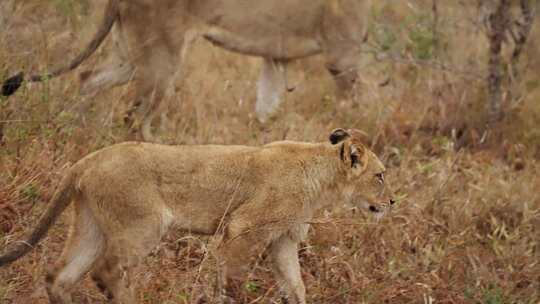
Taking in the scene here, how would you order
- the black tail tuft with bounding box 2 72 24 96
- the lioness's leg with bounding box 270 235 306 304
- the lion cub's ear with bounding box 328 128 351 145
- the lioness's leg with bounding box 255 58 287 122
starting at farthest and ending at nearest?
1. the lioness's leg with bounding box 255 58 287 122
2. the black tail tuft with bounding box 2 72 24 96
3. the lion cub's ear with bounding box 328 128 351 145
4. the lioness's leg with bounding box 270 235 306 304

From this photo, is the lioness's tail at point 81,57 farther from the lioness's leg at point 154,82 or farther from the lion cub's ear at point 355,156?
the lion cub's ear at point 355,156

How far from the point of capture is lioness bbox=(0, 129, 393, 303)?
4211mm

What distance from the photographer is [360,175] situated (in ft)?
15.8

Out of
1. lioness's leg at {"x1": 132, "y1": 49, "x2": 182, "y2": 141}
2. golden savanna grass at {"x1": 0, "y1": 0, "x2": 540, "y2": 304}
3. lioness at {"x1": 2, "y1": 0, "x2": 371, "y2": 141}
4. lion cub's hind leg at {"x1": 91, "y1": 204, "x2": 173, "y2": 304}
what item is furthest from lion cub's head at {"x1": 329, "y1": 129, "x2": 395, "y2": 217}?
lioness's leg at {"x1": 132, "y1": 49, "x2": 182, "y2": 141}

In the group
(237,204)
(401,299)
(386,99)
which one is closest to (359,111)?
(386,99)

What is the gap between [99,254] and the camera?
14.3 ft

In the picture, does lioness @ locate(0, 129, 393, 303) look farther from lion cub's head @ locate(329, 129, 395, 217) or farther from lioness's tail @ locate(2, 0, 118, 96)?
lioness's tail @ locate(2, 0, 118, 96)

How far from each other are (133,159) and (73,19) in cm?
292

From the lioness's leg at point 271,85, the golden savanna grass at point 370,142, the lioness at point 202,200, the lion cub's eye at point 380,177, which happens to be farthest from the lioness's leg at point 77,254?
the lioness's leg at point 271,85

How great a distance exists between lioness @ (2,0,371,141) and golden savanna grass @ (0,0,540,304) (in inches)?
6.8

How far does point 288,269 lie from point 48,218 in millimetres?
1132

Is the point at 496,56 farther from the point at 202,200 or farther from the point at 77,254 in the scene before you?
the point at 77,254

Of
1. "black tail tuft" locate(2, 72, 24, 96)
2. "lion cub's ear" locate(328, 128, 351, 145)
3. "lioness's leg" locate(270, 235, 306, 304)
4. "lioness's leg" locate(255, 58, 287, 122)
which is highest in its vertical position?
"black tail tuft" locate(2, 72, 24, 96)

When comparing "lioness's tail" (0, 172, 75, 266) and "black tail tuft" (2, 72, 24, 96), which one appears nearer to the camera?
"lioness's tail" (0, 172, 75, 266)
